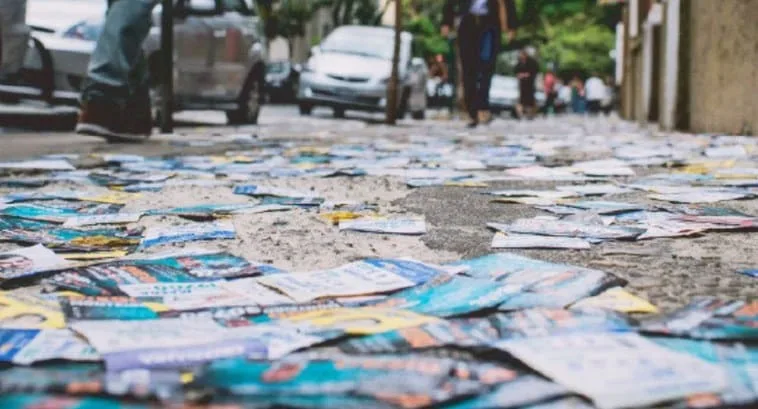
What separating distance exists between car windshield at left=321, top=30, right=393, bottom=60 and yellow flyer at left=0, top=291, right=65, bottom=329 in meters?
12.8

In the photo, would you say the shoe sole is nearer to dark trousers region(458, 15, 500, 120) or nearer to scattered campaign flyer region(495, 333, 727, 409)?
dark trousers region(458, 15, 500, 120)

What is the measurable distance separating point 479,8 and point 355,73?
536 cm

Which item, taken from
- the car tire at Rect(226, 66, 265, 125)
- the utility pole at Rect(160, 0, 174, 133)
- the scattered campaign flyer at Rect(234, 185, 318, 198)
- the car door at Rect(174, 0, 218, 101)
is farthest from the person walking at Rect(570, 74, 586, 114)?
the scattered campaign flyer at Rect(234, 185, 318, 198)

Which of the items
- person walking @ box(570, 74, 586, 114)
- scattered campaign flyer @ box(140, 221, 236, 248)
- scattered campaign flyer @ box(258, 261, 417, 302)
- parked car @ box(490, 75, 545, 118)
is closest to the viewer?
scattered campaign flyer @ box(258, 261, 417, 302)

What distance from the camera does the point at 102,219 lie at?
269 cm

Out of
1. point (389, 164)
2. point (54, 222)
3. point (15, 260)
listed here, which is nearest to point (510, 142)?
point (389, 164)

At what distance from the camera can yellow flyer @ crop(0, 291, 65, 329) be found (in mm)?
1541

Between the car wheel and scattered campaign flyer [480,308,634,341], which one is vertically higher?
the car wheel

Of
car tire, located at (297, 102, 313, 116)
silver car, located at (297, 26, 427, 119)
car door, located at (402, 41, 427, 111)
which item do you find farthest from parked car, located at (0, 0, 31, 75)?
car door, located at (402, 41, 427, 111)

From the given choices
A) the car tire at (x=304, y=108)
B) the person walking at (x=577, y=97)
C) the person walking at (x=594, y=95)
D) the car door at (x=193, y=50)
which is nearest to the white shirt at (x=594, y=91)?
the person walking at (x=594, y=95)

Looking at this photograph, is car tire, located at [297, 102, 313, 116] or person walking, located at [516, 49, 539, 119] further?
person walking, located at [516, 49, 539, 119]

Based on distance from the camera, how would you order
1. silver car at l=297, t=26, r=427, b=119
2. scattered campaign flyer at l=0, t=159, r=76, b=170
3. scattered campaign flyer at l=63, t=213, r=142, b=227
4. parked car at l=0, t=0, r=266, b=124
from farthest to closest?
1. silver car at l=297, t=26, r=427, b=119
2. parked car at l=0, t=0, r=266, b=124
3. scattered campaign flyer at l=0, t=159, r=76, b=170
4. scattered campaign flyer at l=63, t=213, r=142, b=227

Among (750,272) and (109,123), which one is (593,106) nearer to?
(109,123)

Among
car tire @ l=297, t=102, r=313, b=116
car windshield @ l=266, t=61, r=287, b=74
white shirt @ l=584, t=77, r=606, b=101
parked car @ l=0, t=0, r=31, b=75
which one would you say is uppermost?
car windshield @ l=266, t=61, r=287, b=74
